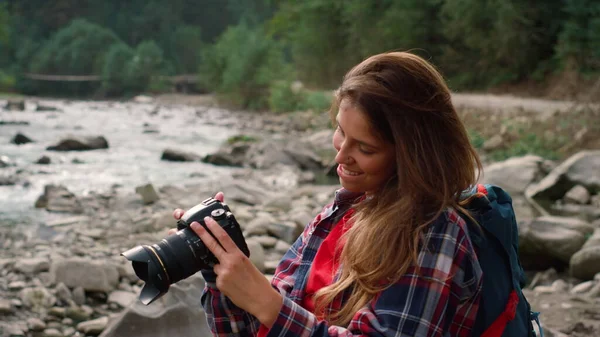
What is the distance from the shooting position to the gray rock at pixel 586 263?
415 cm

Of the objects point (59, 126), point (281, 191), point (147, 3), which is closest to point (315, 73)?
point (59, 126)

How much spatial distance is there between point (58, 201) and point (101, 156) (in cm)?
413

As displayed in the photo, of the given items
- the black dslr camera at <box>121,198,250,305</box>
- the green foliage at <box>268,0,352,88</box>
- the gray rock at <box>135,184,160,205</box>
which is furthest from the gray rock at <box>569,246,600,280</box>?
the green foliage at <box>268,0,352,88</box>

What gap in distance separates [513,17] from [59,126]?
11032 mm

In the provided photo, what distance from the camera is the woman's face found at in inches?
58.7

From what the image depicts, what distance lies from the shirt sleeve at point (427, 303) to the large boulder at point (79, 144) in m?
10.8

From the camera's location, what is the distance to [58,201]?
6988 millimetres

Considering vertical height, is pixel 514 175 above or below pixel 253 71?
above

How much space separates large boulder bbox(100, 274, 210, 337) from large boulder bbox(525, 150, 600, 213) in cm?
461

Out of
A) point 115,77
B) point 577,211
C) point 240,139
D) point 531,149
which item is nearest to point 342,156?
point 577,211

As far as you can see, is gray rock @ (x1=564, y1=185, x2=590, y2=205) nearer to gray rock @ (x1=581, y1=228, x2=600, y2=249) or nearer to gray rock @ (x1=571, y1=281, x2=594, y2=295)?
gray rock @ (x1=581, y1=228, x2=600, y2=249)

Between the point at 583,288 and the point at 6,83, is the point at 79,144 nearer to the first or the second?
the point at 583,288

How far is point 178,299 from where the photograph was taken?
3193 millimetres

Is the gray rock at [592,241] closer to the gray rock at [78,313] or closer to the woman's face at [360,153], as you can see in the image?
the gray rock at [78,313]
